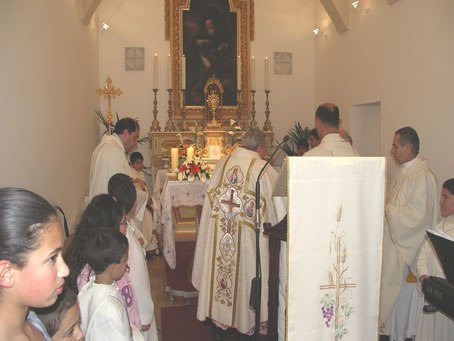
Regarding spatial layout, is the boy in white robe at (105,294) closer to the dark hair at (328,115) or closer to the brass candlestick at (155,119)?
the dark hair at (328,115)

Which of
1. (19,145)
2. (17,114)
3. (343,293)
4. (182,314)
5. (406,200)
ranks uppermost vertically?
(17,114)

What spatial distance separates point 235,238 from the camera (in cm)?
423

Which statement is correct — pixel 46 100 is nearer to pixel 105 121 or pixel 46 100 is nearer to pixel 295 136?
pixel 105 121

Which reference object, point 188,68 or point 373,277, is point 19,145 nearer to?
point 373,277

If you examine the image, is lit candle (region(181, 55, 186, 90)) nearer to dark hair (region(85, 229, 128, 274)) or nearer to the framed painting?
A: the framed painting

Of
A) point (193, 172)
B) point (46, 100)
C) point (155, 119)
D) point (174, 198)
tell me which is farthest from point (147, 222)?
point (155, 119)

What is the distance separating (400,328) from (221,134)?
5.66m

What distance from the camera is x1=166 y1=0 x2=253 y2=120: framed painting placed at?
1005 centimetres

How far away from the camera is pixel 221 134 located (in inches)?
367

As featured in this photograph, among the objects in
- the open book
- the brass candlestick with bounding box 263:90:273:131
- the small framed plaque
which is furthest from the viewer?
the small framed plaque

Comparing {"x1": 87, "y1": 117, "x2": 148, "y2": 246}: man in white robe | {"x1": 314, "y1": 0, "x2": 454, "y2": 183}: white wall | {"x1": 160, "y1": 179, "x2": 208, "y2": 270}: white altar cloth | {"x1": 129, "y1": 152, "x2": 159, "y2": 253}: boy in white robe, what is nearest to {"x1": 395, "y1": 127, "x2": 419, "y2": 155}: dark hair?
{"x1": 314, "y1": 0, "x2": 454, "y2": 183}: white wall

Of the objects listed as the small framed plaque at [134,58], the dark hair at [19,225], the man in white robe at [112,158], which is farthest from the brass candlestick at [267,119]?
the dark hair at [19,225]

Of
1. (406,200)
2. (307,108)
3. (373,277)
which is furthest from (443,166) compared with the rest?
(307,108)

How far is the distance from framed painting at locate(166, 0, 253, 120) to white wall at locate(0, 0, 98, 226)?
85.6 inches
